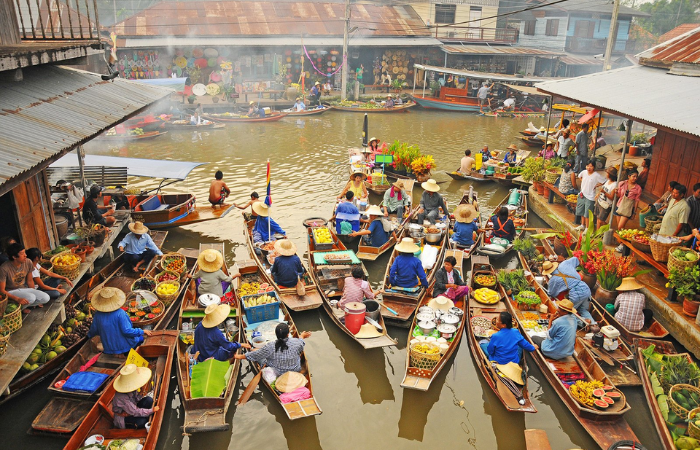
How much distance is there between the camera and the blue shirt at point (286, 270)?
33.3 feet

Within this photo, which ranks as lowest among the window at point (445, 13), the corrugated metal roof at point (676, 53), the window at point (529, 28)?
the corrugated metal roof at point (676, 53)

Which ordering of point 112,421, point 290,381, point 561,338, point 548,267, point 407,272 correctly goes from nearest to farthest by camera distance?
point 112,421 < point 290,381 < point 561,338 < point 407,272 < point 548,267

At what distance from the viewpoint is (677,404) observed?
6.93m

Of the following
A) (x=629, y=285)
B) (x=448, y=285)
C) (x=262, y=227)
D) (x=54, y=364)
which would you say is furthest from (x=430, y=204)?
(x=54, y=364)

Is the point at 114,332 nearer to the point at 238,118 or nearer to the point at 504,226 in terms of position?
the point at 504,226

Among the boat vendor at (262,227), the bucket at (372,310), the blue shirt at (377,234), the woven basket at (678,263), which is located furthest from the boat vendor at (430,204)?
the woven basket at (678,263)

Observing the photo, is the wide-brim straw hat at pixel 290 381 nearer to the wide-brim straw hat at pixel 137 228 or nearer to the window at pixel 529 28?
the wide-brim straw hat at pixel 137 228

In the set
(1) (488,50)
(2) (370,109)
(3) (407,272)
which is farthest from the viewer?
(1) (488,50)

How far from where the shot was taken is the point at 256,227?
12867 millimetres

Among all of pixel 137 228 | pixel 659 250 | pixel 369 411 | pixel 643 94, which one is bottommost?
pixel 369 411

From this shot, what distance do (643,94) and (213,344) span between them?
1032cm

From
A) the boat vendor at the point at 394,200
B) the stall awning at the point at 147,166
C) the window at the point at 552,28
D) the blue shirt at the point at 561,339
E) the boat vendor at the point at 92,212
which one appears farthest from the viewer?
the window at the point at 552,28

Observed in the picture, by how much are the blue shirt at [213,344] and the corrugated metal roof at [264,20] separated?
29813mm

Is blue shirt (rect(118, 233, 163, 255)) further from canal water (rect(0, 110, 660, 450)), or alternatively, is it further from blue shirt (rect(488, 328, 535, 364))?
blue shirt (rect(488, 328, 535, 364))
